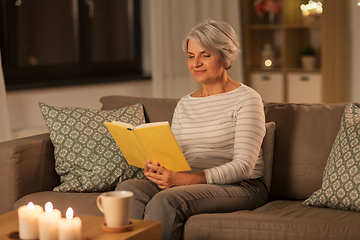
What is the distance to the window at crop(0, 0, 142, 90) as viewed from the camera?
325 cm

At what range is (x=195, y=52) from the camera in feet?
6.45

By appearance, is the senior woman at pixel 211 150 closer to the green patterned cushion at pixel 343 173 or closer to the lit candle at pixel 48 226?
the green patterned cushion at pixel 343 173

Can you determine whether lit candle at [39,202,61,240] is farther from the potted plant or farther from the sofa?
the potted plant

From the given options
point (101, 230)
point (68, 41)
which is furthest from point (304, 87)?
point (101, 230)

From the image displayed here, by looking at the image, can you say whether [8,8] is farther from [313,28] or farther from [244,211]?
[313,28]

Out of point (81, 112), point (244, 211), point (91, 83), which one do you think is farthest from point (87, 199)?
point (91, 83)

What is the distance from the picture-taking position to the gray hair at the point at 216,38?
1.92 metres

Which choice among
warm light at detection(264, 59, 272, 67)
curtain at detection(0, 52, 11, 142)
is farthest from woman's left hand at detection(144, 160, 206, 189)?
warm light at detection(264, 59, 272, 67)

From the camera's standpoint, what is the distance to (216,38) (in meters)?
1.92

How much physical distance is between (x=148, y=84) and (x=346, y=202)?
260 cm

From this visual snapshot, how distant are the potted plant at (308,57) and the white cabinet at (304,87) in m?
0.12

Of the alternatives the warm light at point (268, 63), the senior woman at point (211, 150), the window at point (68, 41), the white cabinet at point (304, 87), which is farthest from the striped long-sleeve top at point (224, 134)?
the warm light at point (268, 63)

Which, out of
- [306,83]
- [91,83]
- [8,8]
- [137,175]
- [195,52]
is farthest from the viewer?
[306,83]

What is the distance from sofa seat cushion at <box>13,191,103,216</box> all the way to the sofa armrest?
49 mm
